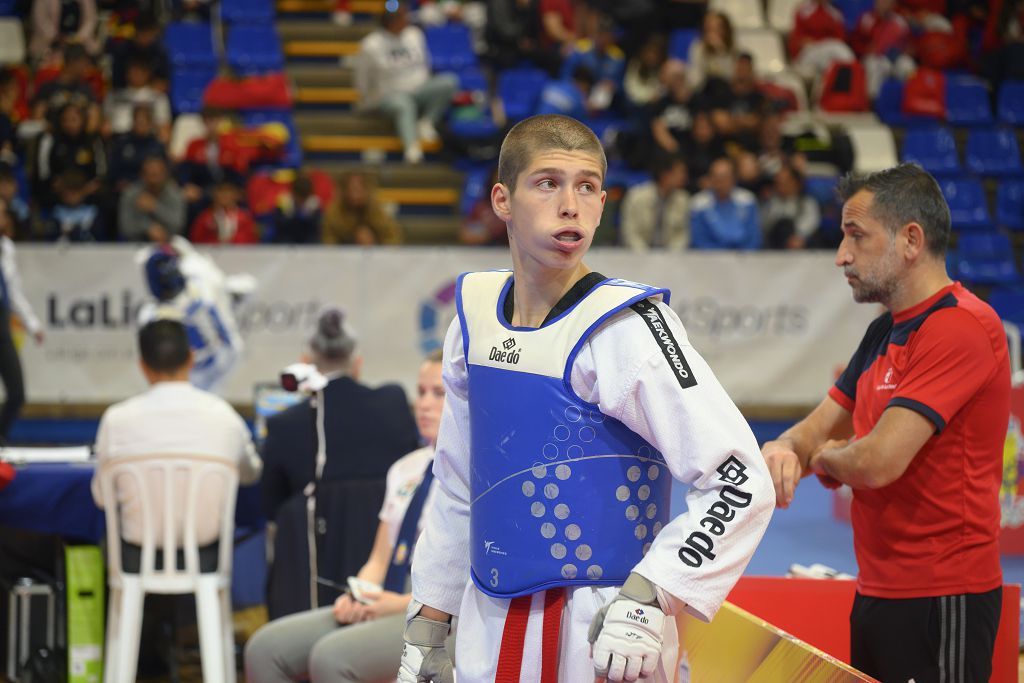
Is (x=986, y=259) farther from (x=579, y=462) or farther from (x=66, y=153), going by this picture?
(x=579, y=462)

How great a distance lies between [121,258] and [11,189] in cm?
116

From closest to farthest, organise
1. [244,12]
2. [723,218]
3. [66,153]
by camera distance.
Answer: [723,218], [66,153], [244,12]

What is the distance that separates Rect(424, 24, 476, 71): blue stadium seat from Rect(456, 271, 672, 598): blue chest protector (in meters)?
12.0

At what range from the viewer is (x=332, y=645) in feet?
14.1

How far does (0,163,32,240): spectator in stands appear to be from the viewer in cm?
1041

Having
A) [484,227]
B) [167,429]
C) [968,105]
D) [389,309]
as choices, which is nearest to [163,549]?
[167,429]

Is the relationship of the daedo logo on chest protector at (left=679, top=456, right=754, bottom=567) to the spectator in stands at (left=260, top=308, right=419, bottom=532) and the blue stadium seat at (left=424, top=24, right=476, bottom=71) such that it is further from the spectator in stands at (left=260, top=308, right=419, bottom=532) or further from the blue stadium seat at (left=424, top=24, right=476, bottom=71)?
the blue stadium seat at (left=424, top=24, right=476, bottom=71)

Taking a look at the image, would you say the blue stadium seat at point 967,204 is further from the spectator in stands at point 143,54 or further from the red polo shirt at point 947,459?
the red polo shirt at point 947,459

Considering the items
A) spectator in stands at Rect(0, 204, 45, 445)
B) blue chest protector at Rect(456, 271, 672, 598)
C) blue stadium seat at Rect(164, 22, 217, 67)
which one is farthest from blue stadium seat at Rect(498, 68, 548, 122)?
blue chest protector at Rect(456, 271, 672, 598)

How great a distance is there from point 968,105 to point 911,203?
11966mm

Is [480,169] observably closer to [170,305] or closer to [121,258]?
[121,258]

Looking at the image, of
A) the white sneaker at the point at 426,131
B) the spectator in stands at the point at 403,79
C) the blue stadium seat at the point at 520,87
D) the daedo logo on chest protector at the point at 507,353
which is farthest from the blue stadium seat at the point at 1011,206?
the daedo logo on chest protector at the point at 507,353

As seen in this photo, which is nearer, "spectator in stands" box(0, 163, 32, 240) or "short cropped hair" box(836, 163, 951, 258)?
"short cropped hair" box(836, 163, 951, 258)

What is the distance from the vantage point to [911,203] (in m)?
3.17
